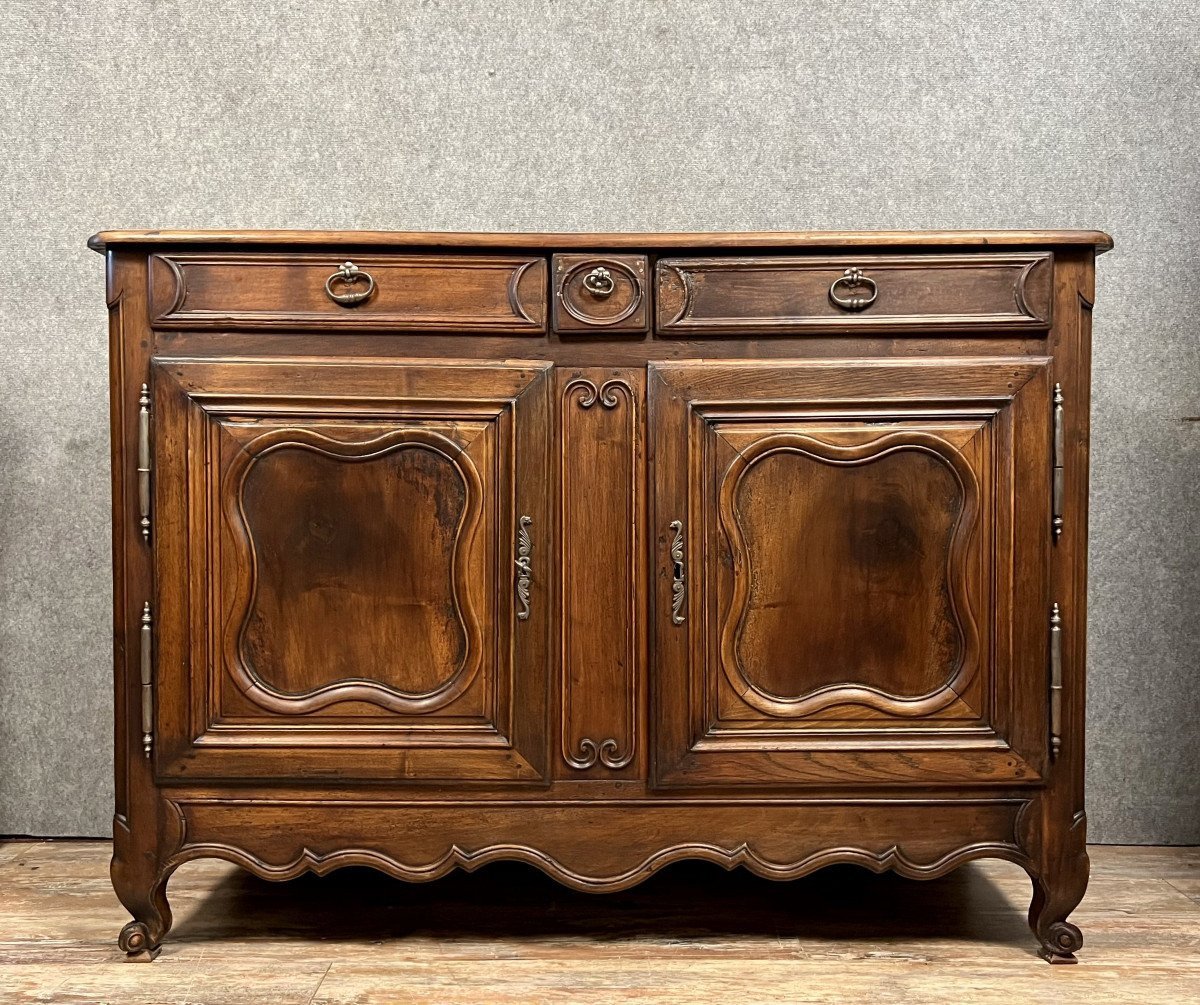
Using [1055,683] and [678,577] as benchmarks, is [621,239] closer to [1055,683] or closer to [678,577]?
[678,577]

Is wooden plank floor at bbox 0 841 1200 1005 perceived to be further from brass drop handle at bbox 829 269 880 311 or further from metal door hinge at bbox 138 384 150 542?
brass drop handle at bbox 829 269 880 311

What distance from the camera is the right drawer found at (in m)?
1.35

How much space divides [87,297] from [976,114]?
1704 mm

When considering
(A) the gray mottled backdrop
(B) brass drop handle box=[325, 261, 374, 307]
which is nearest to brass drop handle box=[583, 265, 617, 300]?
(B) brass drop handle box=[325, 261, 374, 307]

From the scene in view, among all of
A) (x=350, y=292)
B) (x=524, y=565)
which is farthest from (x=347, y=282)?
(x=524, y=565)

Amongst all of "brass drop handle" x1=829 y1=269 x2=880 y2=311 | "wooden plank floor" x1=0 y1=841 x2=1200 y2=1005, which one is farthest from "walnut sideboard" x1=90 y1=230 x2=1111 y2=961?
"wooden plank floor" x1=0 y1=841 x2=1200 y2=1005

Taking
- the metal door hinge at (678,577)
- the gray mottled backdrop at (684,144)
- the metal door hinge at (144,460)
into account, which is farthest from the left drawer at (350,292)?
the gray mottled backdrop at (684,144)

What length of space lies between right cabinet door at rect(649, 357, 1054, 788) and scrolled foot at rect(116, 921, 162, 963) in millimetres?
739

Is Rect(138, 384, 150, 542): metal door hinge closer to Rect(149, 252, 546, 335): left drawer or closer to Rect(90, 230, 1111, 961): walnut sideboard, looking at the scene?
Rect(90, 230, 1111, 961): walnut sideboard

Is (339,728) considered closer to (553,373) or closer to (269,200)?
(553,373)

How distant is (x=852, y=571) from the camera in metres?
1.37

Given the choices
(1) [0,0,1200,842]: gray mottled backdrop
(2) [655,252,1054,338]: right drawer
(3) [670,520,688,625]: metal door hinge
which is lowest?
(3) [670,520,688,625]: metal door hinge

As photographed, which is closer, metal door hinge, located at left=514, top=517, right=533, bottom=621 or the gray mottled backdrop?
metal door hinge, located at left=514, top=517, right=533, bottom=621

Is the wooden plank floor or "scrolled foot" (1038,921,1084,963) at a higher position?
"scrolled foot" (1038,921,1084,963)
